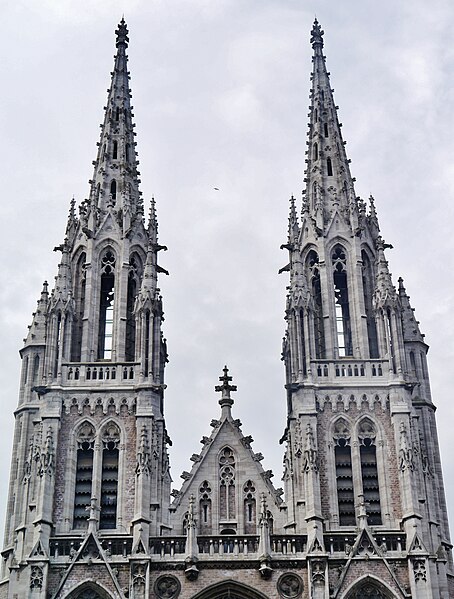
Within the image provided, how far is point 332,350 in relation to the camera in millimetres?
46969

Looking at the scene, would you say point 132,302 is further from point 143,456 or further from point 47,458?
point 47,458

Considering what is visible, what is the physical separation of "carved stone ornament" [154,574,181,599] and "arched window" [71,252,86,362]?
34.4ft

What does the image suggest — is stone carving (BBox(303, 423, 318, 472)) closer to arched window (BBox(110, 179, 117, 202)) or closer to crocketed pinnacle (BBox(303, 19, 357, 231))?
crocketed pinnacle (BBox(303, 19, 357, 231))

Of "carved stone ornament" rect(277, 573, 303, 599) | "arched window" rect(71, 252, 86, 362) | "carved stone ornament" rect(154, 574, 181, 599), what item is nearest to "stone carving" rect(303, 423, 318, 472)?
"carved stone ornament" rect(277, 573, 303, 599)

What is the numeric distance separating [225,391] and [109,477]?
6.21 metres

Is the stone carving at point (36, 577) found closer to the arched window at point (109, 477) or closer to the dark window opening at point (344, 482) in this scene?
the arched window at point (109, 477)

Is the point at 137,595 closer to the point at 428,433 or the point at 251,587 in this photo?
the point at 251,587

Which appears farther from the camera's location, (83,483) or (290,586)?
(83,483)

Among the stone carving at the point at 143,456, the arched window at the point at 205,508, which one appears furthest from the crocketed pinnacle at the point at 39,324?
the arched window at the point at 205,508

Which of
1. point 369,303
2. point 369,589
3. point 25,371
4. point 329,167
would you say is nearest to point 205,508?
point 369,589

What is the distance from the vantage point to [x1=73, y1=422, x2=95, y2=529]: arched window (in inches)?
1700

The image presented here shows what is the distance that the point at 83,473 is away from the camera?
44.2 m

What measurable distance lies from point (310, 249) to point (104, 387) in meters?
11.1

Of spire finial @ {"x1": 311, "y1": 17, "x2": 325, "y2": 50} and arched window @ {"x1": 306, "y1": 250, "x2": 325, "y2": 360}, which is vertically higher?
spire finial @ {"x1": 311, "y1": 17, "x2": 325, "y2": 50}
